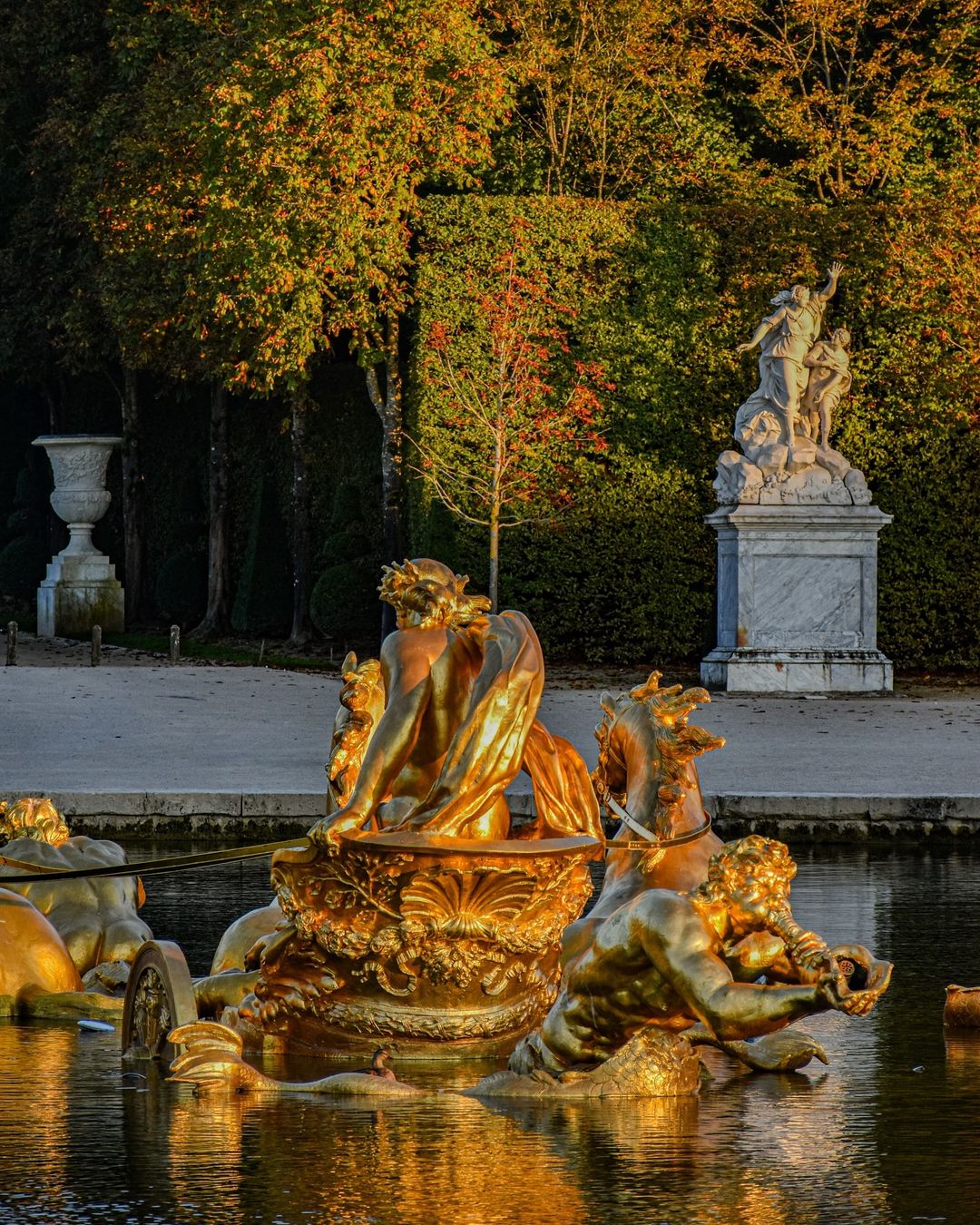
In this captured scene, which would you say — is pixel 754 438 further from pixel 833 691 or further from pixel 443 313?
pixel 443 313

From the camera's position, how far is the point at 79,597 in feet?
109

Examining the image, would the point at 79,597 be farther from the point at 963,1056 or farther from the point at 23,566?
→ the point at 963,1056

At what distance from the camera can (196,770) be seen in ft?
47.8

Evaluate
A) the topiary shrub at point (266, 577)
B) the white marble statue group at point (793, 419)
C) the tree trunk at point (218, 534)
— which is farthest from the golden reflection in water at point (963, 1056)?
the topiary shrub at point (266, 577)

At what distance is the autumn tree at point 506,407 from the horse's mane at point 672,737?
1911 centimetres

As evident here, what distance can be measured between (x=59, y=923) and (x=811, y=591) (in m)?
15.7

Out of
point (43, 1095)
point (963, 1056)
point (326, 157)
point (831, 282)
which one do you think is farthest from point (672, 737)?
point (326, 157)

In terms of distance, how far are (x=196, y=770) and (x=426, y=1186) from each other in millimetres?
9713

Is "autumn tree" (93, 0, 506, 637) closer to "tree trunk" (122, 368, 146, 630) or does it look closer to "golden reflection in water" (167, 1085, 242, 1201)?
"tree trunk" (122, 368, 146, 630)

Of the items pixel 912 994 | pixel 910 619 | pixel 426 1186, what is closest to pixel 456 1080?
pixel 426 1186

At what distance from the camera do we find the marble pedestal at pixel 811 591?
2283cm

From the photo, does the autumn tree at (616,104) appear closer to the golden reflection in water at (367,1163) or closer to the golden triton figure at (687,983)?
the golden triton figure at (687,983)

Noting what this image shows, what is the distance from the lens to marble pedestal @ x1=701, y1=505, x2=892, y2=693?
2283 cm

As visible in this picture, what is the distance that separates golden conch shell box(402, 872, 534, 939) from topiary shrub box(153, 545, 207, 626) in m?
28.2
